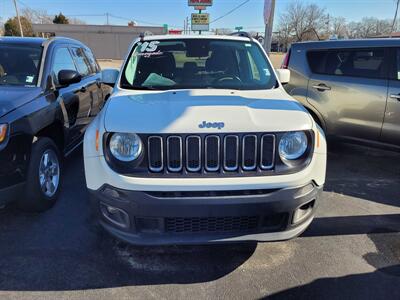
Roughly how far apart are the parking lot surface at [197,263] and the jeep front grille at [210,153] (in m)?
0.91

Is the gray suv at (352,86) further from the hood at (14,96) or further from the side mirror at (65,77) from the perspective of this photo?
the hood at (14,96)

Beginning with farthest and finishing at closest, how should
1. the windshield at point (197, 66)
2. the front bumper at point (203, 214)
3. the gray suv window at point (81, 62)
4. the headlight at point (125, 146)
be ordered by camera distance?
1. the gray suv window at point (81, 62)
2. the windshield at point (197, 66)
3. the headlight at point (125, 146)
4. the front bumper at point (203, 214)

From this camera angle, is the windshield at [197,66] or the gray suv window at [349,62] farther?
the gray suv window at [349,62]

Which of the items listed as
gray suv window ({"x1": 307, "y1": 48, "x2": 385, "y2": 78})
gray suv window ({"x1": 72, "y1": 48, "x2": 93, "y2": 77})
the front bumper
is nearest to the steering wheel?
the front bumper

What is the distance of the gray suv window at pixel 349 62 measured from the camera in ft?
17.1

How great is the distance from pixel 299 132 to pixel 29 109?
2.49m

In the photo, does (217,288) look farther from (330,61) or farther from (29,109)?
(330,61)

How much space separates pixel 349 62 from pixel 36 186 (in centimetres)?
456

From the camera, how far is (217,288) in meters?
2.77

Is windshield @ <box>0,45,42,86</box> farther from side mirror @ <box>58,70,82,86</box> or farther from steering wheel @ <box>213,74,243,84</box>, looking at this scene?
steering wheel @ <box>213,74,243,84</box>

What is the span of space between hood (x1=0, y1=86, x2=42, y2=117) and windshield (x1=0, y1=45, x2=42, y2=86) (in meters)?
0.24

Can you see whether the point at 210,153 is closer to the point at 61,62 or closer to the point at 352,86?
the point at 61,62

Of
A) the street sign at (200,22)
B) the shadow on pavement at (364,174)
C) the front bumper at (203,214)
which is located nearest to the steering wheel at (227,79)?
the front bumper at (203,214)

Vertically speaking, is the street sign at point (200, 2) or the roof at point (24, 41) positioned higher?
the street sign at point (200, 2)
